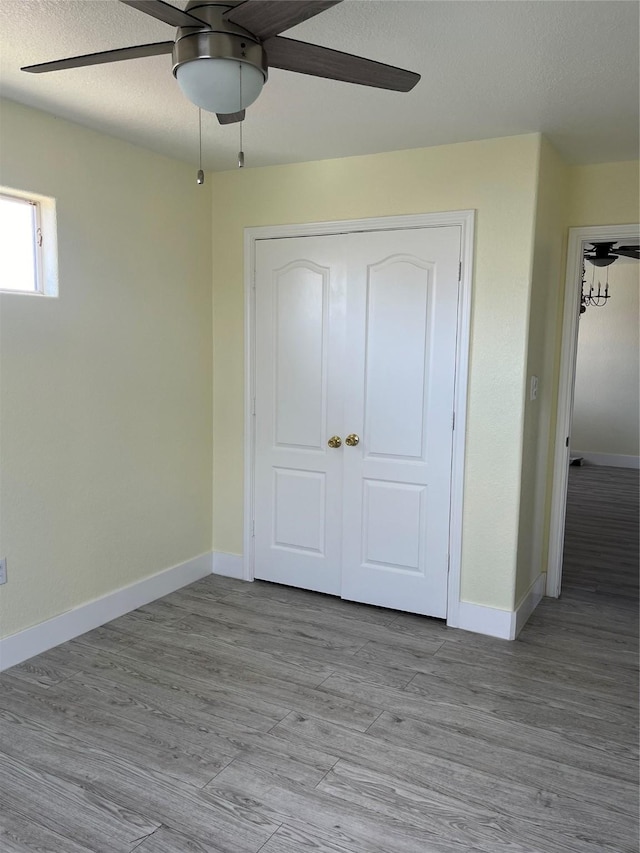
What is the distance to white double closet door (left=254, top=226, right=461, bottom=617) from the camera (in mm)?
3410

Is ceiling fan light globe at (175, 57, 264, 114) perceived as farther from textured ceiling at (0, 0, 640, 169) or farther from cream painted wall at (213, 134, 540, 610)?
cream painted wall at (213, 134, 540, 610)

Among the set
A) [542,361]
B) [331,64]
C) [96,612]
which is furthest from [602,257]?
[96,612]

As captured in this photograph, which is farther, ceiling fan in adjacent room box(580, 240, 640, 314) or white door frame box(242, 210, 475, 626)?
ceiling fan in adjacent room box(580, 240, 640, 314)

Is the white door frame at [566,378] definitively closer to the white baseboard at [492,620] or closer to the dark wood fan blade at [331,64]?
the white baseboard at [492,620]

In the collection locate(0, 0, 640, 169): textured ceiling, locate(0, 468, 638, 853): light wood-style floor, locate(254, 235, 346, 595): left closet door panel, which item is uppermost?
locate(0, 0, 640, 169): textured ceiling

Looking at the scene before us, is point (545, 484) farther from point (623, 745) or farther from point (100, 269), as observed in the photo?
point (100, 269)

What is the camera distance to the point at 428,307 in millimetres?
3379

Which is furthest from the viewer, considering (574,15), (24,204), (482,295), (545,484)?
(545,484)

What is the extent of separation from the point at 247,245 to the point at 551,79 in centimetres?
197

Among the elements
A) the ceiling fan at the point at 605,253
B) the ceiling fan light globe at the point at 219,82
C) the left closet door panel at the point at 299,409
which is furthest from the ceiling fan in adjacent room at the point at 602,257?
the ceiling fan light globe at the point at 219,82

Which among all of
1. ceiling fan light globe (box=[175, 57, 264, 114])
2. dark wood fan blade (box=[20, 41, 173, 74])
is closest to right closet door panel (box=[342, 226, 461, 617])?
ceiling fan light globe (box=[175, 57, 264, 114])

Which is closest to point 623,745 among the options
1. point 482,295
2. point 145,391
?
point 482,295

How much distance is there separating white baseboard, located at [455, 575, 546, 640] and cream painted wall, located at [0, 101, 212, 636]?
1.71 metres

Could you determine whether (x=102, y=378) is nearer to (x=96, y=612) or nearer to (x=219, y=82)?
(x=96, y=612)
